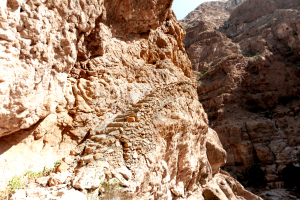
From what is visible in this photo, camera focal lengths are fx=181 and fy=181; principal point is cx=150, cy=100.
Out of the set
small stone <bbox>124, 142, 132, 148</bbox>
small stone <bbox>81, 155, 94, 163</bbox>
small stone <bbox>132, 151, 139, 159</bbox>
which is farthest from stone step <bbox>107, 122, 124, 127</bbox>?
small stone <bbox>81, 155, 94, 163</bbox>

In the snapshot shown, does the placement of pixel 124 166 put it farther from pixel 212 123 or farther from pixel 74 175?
pixel 212 123

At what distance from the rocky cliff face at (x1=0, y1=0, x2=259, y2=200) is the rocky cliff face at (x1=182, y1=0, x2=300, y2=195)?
49.2 ft

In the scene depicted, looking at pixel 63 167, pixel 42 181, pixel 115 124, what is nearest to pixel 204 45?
pixel 115 124

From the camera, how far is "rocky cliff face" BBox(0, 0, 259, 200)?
3.34 meters

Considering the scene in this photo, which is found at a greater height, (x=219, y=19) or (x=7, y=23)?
(x=219, y=19)

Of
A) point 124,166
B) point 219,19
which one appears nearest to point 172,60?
point 124,166

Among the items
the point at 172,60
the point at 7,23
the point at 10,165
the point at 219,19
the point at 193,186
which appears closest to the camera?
the point at 7,23

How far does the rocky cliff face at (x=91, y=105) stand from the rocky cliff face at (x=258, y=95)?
14982 mm

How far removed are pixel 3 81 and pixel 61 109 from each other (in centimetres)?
200

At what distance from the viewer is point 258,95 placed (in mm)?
25484

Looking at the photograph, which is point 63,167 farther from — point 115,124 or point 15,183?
point 115,124

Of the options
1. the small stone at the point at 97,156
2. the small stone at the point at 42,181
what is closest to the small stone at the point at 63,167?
the small stone at the point at 42,181

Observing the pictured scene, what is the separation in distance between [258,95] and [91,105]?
2625 cm

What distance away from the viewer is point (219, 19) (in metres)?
52.2
